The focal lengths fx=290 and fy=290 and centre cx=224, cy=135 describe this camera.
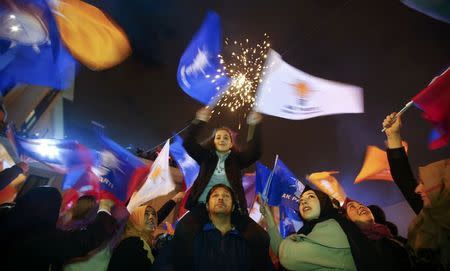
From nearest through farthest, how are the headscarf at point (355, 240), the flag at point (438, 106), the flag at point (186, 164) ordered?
the headscarf at point (355, 240), the flag at point (438, 106), the flag at point (186, 164)

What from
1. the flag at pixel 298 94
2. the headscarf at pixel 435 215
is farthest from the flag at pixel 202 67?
the headscarf at pixel 435 215

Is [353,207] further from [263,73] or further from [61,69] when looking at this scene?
[61,69]

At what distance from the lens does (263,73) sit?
19.3 feet

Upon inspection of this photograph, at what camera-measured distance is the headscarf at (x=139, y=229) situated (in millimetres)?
3711

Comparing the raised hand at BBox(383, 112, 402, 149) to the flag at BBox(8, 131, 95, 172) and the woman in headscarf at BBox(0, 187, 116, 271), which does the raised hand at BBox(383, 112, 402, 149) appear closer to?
the woman in headscarf at BBox(0, 187, 116, 271)

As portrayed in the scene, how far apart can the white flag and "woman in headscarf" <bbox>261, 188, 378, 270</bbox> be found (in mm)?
3238

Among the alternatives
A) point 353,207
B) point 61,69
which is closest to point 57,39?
point 61,69

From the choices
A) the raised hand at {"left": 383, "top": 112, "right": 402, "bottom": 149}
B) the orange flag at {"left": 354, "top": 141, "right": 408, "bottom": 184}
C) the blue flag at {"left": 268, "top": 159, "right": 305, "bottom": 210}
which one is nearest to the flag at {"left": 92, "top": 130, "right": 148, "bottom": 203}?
the blue flag at {"left": 268, "top": 159, "right": 305, "bottom": 210}

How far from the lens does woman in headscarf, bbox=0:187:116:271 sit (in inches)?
109

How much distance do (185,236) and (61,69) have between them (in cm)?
508

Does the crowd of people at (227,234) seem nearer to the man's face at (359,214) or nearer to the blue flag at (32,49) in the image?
the man's face at (359,214)

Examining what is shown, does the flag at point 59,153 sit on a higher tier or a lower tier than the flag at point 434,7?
lower

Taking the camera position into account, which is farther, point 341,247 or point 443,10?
point 443,10

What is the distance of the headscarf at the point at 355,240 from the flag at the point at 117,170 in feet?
14.9
